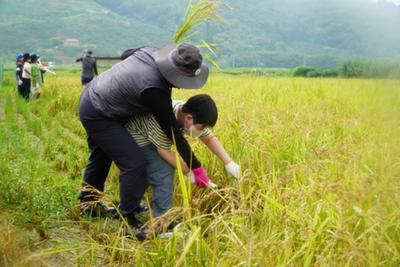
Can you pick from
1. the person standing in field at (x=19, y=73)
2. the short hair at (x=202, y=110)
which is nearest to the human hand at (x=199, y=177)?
the short hair at (x=202, y=110)

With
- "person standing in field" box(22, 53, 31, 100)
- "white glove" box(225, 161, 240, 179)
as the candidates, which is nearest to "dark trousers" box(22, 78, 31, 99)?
"person standing in field" box(22, 53, 31, 100)

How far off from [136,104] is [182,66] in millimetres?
326

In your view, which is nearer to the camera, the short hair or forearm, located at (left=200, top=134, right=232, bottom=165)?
the short hair

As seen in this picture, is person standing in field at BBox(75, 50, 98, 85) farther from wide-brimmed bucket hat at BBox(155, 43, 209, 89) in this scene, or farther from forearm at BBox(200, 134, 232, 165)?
wide-brimmed bucket hat at BBox(155, 43, 209, 89)

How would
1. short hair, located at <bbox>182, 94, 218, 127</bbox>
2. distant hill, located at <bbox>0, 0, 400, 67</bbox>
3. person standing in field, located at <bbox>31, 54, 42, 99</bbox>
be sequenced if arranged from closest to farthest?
1. distant hill, located at <bbox>0, 0, 400, 67</bbox>
2. short hair, located at <bbox>182, 94, 218, 127</bbox>
3. person standing in field, located at <bbox>31, 54, 42, 99</bbox>

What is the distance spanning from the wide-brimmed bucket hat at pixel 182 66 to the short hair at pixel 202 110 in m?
0.09

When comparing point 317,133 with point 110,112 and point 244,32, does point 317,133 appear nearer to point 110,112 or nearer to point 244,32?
point 244,32

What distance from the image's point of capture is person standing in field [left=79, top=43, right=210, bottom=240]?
6.75 ft

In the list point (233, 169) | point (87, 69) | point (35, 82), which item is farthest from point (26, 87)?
point (233, 169)

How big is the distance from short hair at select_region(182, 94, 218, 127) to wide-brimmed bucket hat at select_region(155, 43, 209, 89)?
3.5 inches

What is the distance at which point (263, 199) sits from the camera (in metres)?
2.06

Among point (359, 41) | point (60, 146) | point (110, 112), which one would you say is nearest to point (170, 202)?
point (110, 112)

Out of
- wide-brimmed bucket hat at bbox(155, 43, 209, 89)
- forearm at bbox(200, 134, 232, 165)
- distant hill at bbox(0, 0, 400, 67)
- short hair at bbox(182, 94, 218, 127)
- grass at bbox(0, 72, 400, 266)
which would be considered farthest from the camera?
forearm at bbox(200, 134, 232, 165)

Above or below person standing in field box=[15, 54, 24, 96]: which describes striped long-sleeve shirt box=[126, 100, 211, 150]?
above
